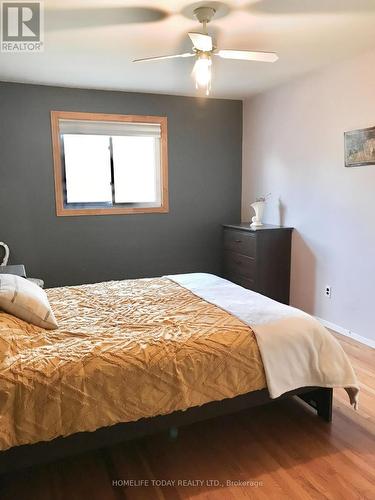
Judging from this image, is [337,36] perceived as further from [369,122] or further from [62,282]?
[62,282]

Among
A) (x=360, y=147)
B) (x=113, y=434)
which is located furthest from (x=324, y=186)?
(x=113, y=434)

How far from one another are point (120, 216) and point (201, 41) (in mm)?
2446

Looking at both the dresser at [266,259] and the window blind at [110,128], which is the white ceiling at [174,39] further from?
the dresser at [266,259]

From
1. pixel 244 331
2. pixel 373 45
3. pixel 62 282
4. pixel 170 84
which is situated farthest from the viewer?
pixel 62 282

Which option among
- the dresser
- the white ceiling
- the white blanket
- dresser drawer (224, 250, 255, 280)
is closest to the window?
the white ceiling

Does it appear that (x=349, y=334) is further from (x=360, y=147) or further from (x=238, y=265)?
(x=360, y=147)

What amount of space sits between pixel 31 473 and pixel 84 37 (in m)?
2.70

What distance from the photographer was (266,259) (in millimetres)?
4051

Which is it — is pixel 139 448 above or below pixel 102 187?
below

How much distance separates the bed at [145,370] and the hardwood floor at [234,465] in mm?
218

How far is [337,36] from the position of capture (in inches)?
108

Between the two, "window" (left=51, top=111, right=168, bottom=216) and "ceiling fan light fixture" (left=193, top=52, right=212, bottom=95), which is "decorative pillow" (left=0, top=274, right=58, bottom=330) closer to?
"ceiling fan light fixture" (left=193, top=52, right=212, bottom=95)

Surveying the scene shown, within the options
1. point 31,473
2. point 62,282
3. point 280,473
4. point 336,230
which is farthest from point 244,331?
point 62,282

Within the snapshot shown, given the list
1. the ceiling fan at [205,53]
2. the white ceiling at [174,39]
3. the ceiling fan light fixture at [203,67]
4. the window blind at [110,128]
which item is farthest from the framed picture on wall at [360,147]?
the window blind at [110,128]
